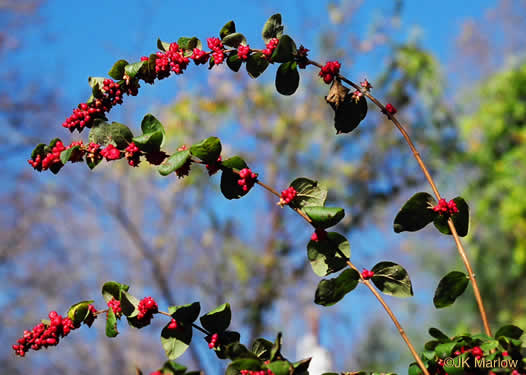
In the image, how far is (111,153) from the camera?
2.08ft

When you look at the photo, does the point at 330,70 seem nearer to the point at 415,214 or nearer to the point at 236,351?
the point at 415,214

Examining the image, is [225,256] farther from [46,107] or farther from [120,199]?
[46,107]

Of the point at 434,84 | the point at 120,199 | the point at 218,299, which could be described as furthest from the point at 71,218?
the point at 434,84

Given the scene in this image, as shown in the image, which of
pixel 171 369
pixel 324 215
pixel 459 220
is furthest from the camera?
pixel 459 220

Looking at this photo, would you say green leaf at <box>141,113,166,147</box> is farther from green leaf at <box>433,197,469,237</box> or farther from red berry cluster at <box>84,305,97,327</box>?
green leaf at <box>433,197,469,237</box>

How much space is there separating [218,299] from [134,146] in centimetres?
490

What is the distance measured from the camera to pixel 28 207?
6.23 meters

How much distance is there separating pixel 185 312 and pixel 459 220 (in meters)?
0.37

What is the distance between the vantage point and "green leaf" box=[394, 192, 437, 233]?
0.64 meters

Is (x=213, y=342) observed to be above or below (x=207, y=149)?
below

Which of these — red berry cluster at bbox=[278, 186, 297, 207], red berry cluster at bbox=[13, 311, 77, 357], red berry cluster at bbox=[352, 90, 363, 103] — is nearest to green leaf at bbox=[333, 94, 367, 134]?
red berry cluster at bbox=[352, 90, 363, 103]

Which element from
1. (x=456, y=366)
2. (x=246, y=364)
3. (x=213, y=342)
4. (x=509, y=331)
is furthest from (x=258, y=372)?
(x=509, y=331)

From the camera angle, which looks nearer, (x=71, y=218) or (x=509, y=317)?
(x=509, y=317)

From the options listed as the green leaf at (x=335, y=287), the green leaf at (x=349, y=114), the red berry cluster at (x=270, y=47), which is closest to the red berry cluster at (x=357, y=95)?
the green leaf at (x=349, y=114)
